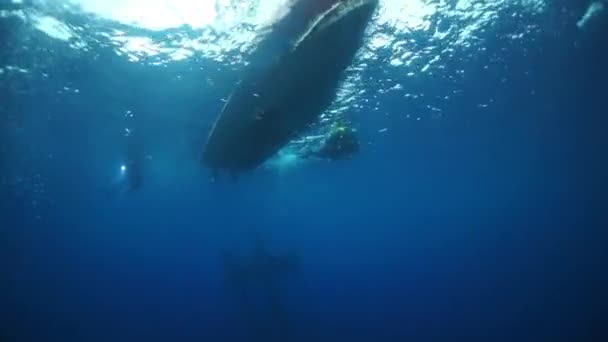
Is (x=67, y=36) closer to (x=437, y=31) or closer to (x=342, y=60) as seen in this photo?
(x=342, y=60)

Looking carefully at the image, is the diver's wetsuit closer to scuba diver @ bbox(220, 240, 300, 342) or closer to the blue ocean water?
the blue ocean water

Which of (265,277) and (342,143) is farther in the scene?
(265,277)

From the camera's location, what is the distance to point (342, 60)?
751 cm

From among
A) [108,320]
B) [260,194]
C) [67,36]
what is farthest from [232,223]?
[108,320]

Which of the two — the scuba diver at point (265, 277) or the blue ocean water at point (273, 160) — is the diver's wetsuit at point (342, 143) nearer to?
the blue ocean water at point (273, 160)

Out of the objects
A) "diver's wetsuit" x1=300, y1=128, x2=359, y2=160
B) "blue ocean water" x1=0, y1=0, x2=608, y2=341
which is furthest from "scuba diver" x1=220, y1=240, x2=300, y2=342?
"diver's wetsuit" x1=300, y1=128, x2=359, y2=160

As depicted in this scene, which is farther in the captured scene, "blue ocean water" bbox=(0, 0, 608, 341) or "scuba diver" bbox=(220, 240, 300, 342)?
"scuba diver" bbox=(220, 240, 300, 342)

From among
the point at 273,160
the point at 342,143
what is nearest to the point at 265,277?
the point at 273,160

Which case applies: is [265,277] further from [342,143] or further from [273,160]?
[342,143]

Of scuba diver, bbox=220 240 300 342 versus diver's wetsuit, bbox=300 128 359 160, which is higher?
diver's wetsuit, bbox=300 128 359 160

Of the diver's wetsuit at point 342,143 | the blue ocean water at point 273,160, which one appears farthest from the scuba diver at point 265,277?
the diver's wetsuit at point 342,143

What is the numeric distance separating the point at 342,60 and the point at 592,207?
77.0 meters

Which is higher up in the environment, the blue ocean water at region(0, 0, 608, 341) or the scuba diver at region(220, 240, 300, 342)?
the blue ocean water at region(0, 0, 608, 341)

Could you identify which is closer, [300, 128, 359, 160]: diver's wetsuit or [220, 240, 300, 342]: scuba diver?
[300, 128, 359, 160]: diver's wetsuit
